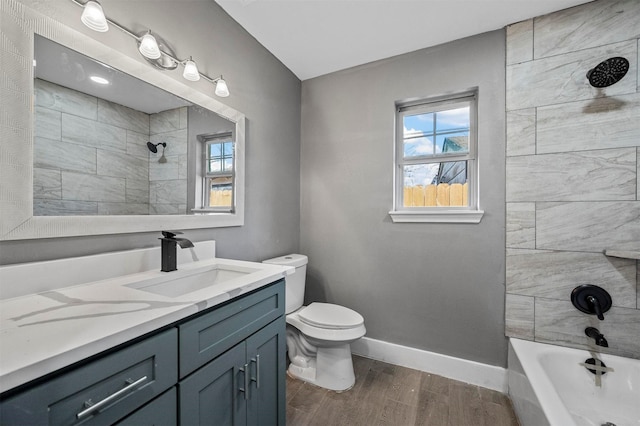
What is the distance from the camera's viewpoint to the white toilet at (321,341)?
5.65 ft

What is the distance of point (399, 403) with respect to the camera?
1661 millimetres

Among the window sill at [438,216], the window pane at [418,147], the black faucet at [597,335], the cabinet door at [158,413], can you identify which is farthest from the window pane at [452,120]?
the cabinet door at [158,413]

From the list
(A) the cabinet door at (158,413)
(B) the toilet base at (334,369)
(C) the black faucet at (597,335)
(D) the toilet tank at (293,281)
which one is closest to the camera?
(A) the cabinet door at (158,413)

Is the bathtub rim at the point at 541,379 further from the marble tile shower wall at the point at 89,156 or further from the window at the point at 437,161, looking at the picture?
the marble tile shower wall at the point at 89,156

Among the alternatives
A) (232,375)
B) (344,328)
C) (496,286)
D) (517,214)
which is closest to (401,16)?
(517,214)

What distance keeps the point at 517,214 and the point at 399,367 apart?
54.5 inches

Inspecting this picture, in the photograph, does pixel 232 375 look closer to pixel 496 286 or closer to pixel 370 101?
pixel 496 286

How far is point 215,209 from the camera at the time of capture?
5.24ft

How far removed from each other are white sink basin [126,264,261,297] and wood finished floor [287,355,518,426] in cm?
93

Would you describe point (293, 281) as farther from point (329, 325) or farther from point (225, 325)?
point (225, 325)

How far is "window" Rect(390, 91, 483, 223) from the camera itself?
6.48 ft

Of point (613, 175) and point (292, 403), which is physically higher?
point (613, 175)

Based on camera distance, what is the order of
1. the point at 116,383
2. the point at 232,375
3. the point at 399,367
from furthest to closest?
the point at 399,367 < the point at 232,375 < the point at 116,383

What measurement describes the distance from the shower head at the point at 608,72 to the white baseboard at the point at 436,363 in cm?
184
